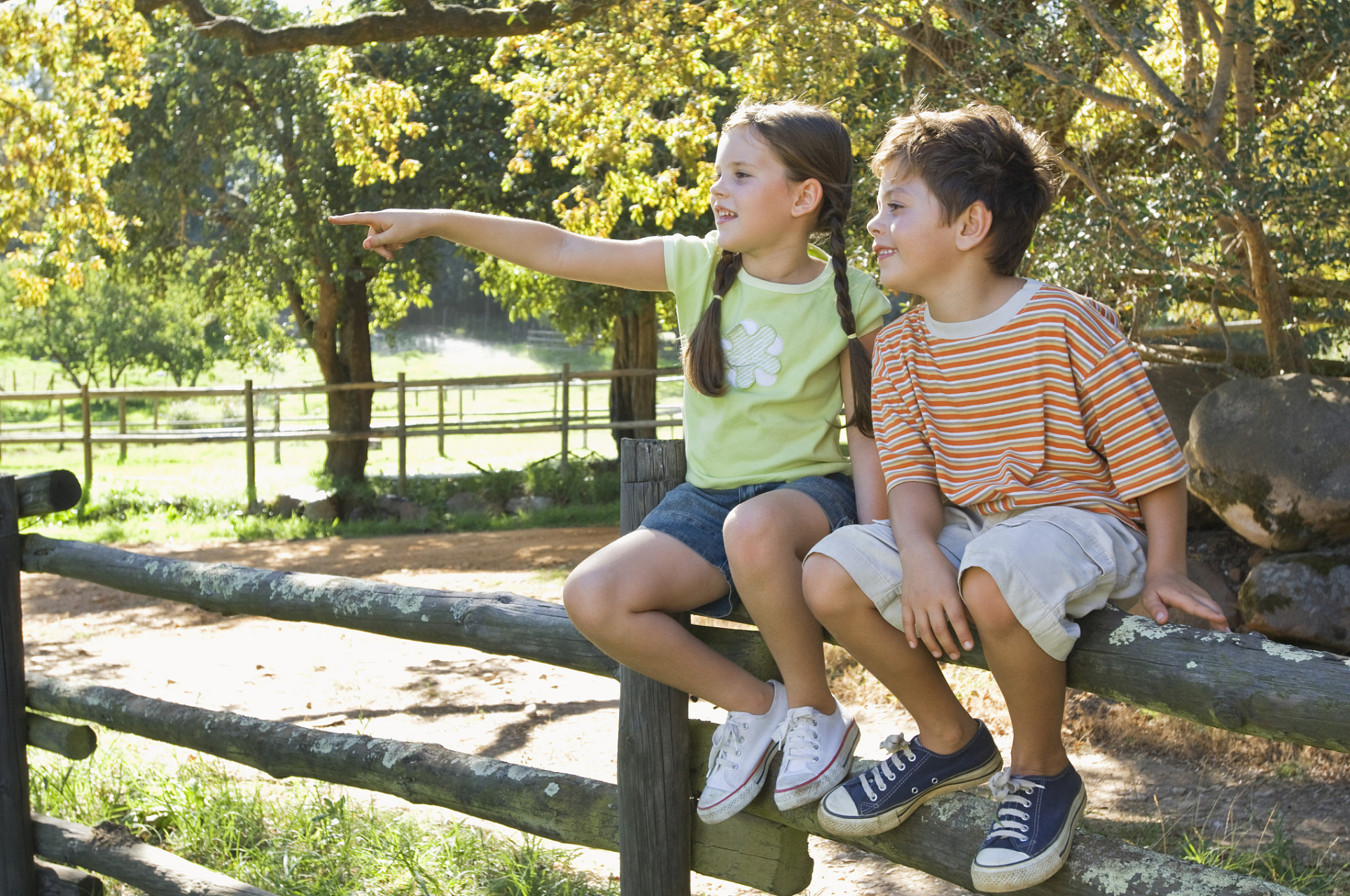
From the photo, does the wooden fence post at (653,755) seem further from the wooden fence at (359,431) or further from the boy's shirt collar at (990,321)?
the wooden fence at (359,431)

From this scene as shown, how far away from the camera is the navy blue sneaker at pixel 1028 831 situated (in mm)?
1688

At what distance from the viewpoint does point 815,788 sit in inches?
75.4

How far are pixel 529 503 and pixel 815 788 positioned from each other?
1075 centimetres

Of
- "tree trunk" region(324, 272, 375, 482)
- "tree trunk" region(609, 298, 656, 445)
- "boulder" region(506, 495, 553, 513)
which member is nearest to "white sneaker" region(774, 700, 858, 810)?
"boulder" region(506, 495, 553, 513)

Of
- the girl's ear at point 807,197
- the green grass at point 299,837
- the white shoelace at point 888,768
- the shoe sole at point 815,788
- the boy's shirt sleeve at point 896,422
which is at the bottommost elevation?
the green grass at point 299,837

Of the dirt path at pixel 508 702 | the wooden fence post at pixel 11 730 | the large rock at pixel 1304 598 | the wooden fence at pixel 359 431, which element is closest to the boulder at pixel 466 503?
the wooden fence at pixel 359 431

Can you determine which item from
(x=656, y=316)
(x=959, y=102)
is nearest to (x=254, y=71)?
(x=656, y=316)

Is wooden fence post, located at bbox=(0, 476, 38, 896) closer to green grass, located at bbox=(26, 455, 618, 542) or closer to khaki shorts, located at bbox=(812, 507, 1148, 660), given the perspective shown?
khaki shorts, located at bbox=(812, 507, 1148, 660)

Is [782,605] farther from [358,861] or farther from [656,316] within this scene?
[656,316]

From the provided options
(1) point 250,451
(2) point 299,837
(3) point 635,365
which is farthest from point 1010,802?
(3) point 635,365

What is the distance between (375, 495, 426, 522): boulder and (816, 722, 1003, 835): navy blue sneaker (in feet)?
35.2

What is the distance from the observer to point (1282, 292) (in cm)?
474

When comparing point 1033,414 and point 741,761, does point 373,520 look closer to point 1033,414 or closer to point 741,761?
point 741,761

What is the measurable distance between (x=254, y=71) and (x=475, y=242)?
11466 millimetres
